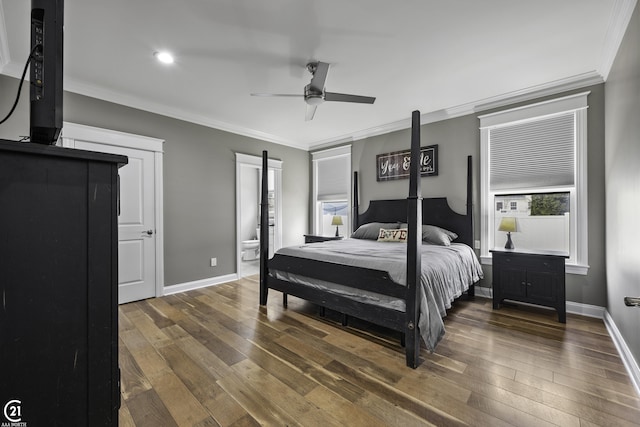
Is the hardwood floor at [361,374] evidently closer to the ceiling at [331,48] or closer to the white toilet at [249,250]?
the ceiling at [331,48]

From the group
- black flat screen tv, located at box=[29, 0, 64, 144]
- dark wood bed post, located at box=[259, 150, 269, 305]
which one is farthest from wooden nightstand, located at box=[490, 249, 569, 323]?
black flat screen tv, located at box=[29, 0, 64, 144]

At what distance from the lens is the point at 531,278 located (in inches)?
113

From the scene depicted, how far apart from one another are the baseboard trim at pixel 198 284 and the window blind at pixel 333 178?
2.33 meters

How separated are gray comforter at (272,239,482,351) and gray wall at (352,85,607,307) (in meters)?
1.02

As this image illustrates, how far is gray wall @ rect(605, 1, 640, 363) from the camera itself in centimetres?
181

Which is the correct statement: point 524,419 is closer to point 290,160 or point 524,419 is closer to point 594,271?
point 594,271

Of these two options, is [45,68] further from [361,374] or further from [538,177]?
[538,177]

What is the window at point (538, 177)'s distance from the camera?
117 inches

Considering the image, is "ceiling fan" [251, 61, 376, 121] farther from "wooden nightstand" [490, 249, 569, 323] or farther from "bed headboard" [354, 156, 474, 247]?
"wooden nightstand" [490, 249, 569, 323]

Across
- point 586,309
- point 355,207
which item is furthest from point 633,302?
point 355,207

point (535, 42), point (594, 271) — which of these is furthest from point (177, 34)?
point (594, 271)

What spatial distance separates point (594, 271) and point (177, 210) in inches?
197

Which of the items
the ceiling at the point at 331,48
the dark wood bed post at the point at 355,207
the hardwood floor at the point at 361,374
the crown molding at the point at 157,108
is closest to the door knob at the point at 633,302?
the hardwood floor at the point at 361,374

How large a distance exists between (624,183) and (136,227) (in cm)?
482
